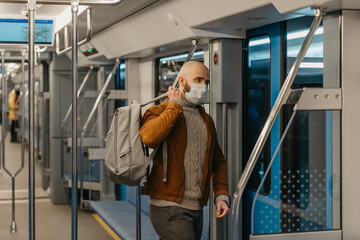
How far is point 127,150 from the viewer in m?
3.47

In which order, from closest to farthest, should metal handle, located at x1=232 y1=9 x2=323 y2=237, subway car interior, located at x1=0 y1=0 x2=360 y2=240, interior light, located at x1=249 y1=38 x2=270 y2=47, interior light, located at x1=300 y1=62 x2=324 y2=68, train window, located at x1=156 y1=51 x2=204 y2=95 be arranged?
metal handle, located at x1=232 y1=9 x2=323 y2=237, subway car interior, located at x1=0 y1=0 x2=360 y2=240, interior light, located at x1=300 y1=62 x2=324 y2=68, interior light, located at x1=249 y1=38 x2=270 y2=47, train window, located at x1=156 y1=51 x2=204 y2=95

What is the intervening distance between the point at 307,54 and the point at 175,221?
1294 mm

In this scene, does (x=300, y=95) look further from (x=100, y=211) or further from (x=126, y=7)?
(x=100, y=211)

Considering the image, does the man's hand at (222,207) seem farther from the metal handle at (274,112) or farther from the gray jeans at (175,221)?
the metal handle at (274,112)

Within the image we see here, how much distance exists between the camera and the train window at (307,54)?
3.60m

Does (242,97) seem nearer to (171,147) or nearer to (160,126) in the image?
(171,147)

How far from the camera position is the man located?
11.2 feet

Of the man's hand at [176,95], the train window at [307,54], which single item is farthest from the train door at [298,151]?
the man's hand at [176,95]

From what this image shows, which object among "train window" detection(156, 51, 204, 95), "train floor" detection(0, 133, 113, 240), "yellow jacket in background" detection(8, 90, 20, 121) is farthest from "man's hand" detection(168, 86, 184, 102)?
"yellow jacket in background" detection(8, 90, 20, 121)

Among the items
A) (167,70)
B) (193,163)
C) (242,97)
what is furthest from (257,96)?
(167,70)

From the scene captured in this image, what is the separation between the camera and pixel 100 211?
6984mm

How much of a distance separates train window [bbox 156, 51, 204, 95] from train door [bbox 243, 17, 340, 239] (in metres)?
1.68

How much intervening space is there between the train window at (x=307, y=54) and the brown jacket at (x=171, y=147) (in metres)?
0.71

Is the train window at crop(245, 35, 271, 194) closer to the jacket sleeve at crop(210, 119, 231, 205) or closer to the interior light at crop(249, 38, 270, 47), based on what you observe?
the interior light at crop(249, 38, 270, 47)
